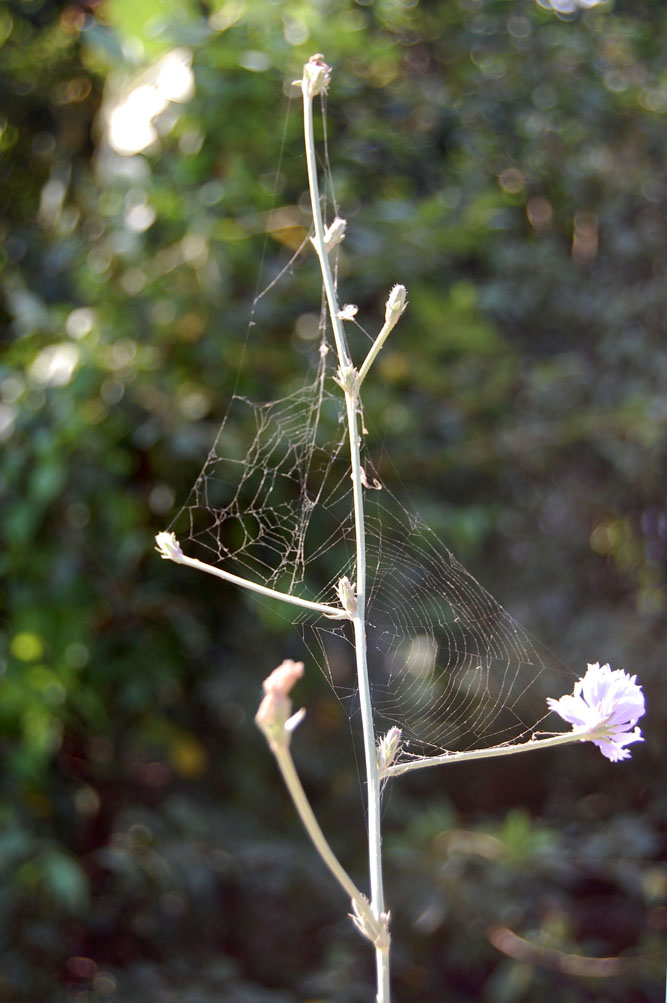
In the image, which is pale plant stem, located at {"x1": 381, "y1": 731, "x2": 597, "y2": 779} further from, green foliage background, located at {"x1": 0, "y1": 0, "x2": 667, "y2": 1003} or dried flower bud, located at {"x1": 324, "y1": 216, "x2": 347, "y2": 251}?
green foliage background, located at {"x1": 0, "y1": 0, "x2": 667, "y2": 1003}

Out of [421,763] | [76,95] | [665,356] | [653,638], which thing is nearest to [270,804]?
[653,638]

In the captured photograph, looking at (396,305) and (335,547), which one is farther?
(335,547)

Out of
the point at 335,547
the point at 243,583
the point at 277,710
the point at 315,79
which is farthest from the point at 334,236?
the point at 335,547

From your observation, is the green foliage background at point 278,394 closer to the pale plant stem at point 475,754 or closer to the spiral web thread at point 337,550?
the spiral web thread at point 337,550

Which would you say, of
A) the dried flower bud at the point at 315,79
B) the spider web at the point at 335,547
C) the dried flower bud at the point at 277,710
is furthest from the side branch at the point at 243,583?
the spider web at the point at 335,547

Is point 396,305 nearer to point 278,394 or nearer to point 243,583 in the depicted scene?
point 243,583
